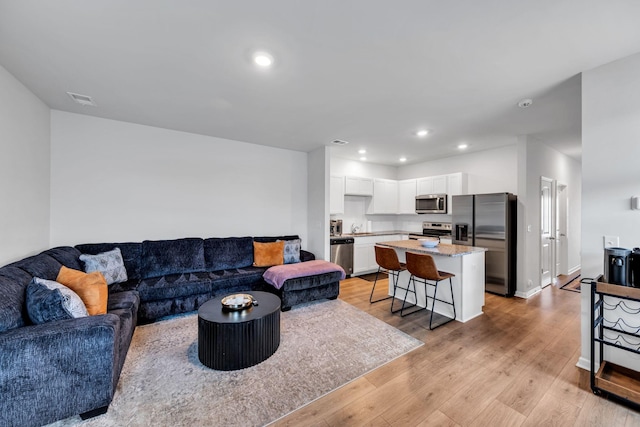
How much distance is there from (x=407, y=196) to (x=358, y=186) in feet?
4.22

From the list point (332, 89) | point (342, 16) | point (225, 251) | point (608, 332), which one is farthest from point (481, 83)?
point (225, 251)

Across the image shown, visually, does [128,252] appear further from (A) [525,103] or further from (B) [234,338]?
(A) [525,103]

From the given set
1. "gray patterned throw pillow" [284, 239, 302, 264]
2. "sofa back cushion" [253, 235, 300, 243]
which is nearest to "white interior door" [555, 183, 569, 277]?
"gray patterned throw pillow" [284, 239, 302, 264]

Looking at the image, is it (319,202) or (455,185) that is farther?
(455,185)

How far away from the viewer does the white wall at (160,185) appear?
3396 millimetres

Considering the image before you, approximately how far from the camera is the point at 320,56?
2.10 meters

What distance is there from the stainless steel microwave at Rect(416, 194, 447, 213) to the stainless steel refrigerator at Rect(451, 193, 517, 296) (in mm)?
622

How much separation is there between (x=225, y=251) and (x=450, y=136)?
13.5 ft

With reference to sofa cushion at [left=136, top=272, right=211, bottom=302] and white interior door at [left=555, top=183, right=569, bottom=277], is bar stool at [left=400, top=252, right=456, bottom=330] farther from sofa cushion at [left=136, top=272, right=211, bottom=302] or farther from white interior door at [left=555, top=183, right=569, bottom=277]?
white interior door at [left=555, top=183, right=569, bottom=277]

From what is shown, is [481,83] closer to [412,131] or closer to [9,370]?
[412,131]

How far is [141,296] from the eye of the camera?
3.06 m

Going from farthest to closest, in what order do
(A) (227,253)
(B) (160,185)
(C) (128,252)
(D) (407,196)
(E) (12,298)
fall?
(D) (407,196) → (A) (227,253) → (B) (160,185) → (C) (128,252) → (E) (12,298)

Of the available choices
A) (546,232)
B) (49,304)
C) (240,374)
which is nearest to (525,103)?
(546,232)

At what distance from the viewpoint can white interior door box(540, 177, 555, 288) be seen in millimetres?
4598
